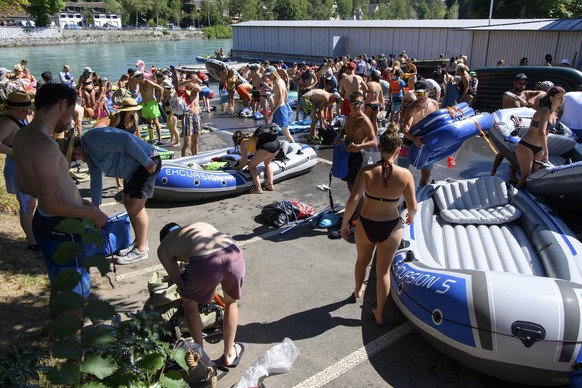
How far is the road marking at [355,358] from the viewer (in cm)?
335

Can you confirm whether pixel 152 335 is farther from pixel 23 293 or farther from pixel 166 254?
pixel 23 293

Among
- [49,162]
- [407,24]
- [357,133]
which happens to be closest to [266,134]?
[357,133]

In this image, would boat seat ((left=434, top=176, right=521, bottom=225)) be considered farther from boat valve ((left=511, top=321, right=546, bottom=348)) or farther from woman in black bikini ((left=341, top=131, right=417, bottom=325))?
boat valve ((left=511, top=321, right=546, bottom=348))

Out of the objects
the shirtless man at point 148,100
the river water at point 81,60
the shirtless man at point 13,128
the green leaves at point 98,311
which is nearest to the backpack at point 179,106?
the shirtless man at point 148,100

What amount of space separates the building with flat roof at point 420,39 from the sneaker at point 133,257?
16800mm

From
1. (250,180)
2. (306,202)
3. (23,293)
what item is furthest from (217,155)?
(23,293)

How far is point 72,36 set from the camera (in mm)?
69875

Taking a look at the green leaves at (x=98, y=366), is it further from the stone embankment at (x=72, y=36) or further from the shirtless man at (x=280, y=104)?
the stone embankment at (x=72, y=36)

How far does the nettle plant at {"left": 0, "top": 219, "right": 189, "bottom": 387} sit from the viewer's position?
212 centimetres

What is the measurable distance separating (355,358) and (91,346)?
2102 millimetres

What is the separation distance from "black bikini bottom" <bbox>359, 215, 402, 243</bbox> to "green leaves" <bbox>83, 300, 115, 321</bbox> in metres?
2.18

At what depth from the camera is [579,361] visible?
2.98 meters

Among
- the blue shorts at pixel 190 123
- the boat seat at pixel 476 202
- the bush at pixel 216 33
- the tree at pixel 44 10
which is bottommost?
the boat seat at pixel 476 202

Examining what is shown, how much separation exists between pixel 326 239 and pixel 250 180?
6.71ft
